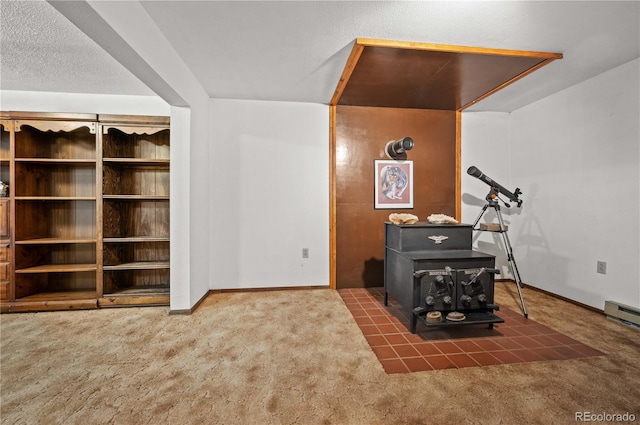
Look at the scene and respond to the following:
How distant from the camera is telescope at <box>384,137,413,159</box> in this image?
11.1ft

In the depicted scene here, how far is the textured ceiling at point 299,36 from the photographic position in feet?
6.36

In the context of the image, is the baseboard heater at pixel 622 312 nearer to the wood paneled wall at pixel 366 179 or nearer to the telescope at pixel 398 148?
the wood paneled wall at pixel 366 179

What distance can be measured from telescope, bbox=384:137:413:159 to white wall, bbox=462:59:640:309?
1050 mm

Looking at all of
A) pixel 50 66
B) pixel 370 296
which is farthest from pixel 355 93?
pixel 50 66

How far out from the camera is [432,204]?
3.94 meters

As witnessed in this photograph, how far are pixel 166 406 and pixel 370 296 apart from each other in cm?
239

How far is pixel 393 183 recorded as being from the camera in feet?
12.6

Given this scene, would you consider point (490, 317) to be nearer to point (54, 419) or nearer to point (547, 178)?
point (547, 178)

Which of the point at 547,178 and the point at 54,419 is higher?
the point at 547,178

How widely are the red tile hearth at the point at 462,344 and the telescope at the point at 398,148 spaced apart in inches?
77.1

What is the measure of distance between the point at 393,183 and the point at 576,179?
203cm

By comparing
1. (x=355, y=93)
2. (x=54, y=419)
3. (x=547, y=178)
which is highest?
(x=355, y=93)

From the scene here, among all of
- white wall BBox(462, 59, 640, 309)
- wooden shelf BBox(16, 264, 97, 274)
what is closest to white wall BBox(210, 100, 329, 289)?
wooden shelf BBox(16, 264, 97, 274)

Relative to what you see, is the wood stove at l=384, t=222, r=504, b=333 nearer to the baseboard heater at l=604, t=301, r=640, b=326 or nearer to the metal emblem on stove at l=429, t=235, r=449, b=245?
the metal emblem on stove at l=429, t=235, r=449, b=245
